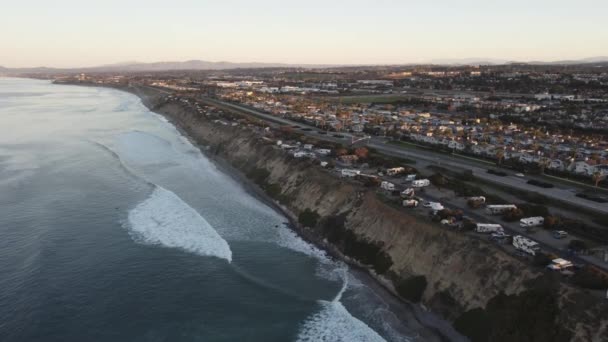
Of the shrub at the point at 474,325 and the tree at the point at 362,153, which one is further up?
the tree at the point at 362,153

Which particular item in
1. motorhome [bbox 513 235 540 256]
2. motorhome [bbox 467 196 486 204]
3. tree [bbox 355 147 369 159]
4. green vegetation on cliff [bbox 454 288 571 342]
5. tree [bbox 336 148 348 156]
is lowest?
green vegetation on cliff [bbox 454 288 571 342]

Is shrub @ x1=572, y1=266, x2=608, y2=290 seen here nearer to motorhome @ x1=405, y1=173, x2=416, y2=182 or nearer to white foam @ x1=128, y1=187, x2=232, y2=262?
motorhome @ x1=405, y1=173, x2=416, y2=182

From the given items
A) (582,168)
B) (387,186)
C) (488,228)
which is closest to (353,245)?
(387,186)

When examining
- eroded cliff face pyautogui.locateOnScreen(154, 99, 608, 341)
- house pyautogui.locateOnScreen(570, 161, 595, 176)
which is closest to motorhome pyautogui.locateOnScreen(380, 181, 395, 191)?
eroded cliff face pyautogui.locateOnScreen(154, 99, 608, 341)

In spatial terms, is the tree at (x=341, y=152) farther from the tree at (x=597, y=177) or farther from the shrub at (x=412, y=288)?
the shrub at (x=412, y=288)

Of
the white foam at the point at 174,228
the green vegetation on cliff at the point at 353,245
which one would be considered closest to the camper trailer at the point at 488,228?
the green vegetation on cliff at the point at 353,245

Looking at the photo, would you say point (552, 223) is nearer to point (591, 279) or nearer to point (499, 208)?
point (499, 208)
